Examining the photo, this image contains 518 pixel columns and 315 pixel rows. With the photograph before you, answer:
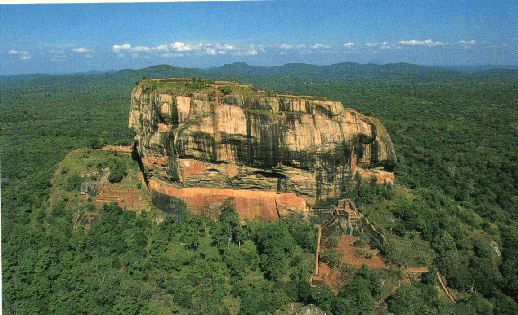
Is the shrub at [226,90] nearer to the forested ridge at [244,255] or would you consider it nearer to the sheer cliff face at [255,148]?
the sheer cliff face at [255,148]

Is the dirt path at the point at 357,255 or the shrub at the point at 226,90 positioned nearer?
the dirt path at the point at 357,255

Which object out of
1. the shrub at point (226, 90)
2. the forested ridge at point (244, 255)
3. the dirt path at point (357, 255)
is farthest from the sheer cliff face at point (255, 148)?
the dirt path at point (357, 255)

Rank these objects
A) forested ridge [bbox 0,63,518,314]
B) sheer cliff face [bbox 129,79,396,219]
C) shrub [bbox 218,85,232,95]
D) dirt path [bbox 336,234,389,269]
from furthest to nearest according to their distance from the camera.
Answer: shrub [bbox 218,85,232,95] < sheer cliff face [bbox 129,79,396,219] < dirt path [bbox 336,234,389,269] < forested ridge [bbox 0,63,518,314]

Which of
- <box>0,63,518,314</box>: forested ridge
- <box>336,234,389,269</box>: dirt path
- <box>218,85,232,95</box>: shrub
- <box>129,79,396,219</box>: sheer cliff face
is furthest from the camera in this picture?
<box>218,85,232,95</box>: shrub

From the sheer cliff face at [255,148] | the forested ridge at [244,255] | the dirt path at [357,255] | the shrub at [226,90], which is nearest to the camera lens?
the forested ridge at [244,255]

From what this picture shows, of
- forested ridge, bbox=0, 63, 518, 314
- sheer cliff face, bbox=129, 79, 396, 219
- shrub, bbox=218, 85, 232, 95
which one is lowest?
forested ridge, bbox=0, 63, 518, 314

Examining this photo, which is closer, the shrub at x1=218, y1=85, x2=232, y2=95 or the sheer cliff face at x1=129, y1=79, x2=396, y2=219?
the sheer cliff face at x1=129, y1=79, x2=396, y2=219

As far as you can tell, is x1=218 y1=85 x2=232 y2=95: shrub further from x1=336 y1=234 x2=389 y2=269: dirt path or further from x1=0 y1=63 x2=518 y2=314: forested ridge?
x1=336 y1=234 x2=389 y2=269: dirt path

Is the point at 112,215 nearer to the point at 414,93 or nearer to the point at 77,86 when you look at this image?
the point at 414,93

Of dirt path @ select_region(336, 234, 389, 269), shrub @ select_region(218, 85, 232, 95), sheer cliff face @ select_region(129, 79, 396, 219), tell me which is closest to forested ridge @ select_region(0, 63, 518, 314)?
dirt path @ select_region(336, 234, 389, 269)

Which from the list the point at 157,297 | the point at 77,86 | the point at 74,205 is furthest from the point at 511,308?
the point at 77,86
